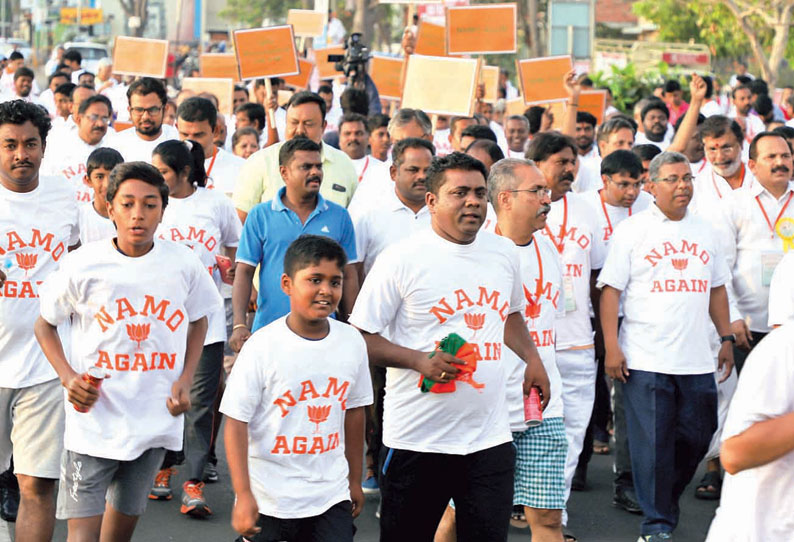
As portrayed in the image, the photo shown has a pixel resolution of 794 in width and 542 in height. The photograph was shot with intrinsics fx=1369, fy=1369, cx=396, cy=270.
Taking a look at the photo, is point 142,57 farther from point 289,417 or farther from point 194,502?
point 289,417

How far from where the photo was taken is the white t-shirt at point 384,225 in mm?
7449

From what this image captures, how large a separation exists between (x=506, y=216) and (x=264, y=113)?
613 centimetres

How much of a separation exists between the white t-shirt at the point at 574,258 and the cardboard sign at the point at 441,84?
4.04 meters

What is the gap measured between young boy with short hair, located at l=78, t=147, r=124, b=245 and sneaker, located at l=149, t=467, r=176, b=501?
1.49m

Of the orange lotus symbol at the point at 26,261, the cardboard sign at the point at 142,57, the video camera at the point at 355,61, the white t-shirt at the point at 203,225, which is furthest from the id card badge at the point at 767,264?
the cardboard sign at the point at 142,57

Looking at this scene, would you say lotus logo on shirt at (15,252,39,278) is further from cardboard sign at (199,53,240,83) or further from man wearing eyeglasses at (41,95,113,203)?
cardboard sign at (199,53,240,83)

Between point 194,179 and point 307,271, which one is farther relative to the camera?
point 194,179

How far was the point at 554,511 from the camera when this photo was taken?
591 centimetres

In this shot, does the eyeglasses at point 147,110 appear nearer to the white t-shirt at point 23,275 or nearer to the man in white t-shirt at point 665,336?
the white t-shirt at point 23,275

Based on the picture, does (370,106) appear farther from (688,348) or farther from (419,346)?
(419,346)

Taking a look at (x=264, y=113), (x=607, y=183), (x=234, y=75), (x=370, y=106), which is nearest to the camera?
(x=607, y=183)

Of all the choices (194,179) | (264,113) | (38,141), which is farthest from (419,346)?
(264,113)

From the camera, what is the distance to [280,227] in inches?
279

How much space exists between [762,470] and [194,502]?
413 centimetres
